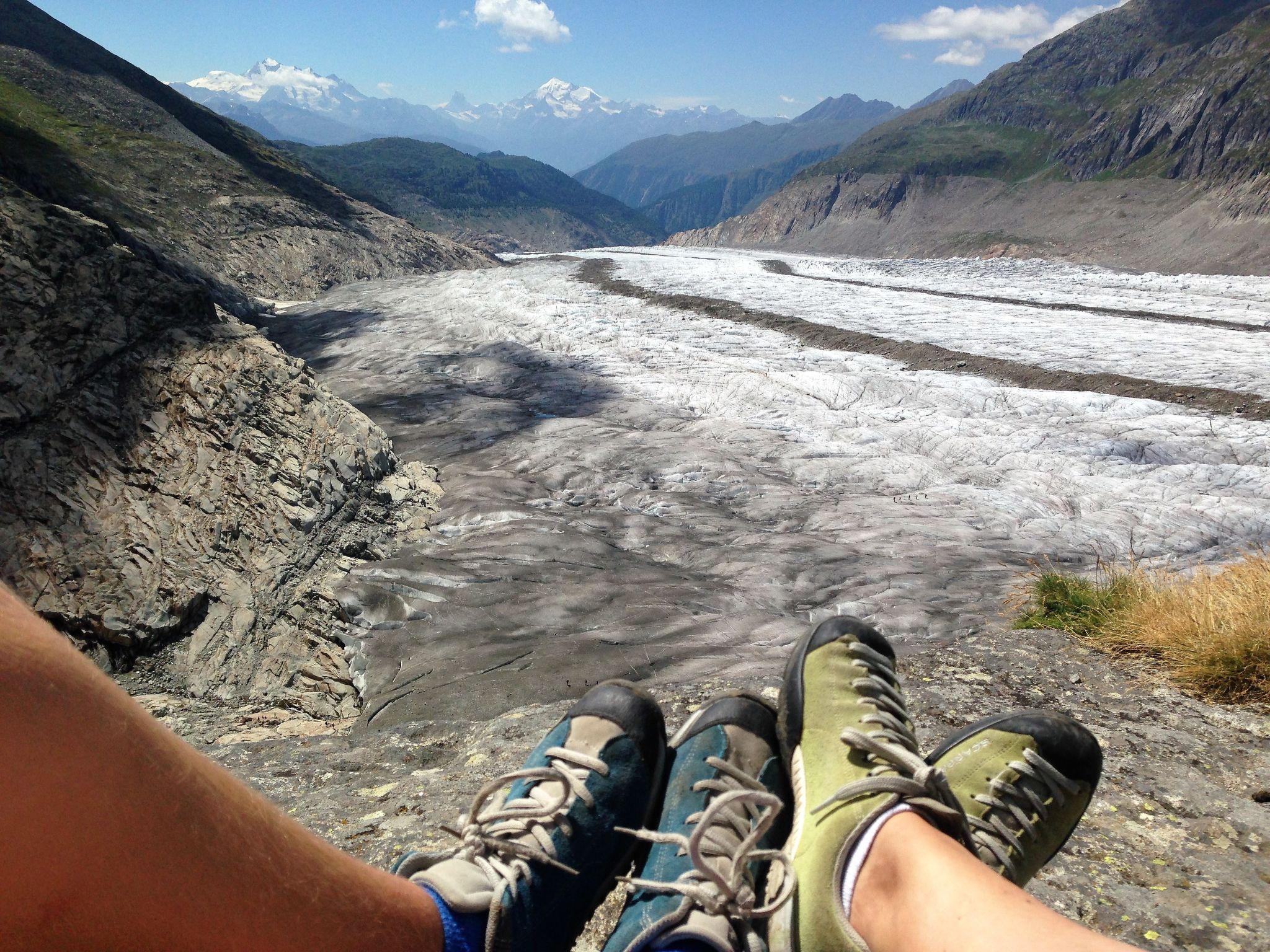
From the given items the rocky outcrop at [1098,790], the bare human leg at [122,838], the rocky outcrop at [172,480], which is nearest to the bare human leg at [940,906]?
the rocky outcrop at [1098,790]

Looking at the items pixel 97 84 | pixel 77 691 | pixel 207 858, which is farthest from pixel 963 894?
pixel 97 84

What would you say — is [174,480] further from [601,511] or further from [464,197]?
[464,197]

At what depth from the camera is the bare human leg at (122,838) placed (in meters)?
1.05

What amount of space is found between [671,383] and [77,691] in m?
12.5

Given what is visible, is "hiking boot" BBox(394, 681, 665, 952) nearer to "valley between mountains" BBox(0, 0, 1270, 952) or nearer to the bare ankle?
"valley between mountains" BBox(0, 0, 1270, 952)

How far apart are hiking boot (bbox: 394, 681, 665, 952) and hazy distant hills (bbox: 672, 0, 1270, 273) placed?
2808 inches

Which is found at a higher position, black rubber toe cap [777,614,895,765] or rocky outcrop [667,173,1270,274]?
rocky outcrop [667,173,1270,274]

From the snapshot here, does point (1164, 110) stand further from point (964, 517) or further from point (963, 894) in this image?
point (963, 894)

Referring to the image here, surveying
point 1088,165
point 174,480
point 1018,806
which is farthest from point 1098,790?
point 1088,165

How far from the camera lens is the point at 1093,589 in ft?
14.2

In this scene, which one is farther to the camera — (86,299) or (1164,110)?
(1164,110)

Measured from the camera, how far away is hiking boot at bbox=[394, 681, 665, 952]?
1.78 m

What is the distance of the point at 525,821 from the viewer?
6.62 feet

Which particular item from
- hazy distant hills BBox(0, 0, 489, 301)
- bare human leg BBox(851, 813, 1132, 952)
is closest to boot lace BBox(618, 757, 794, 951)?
bare human leg BBox(851, 813, 1132, 952)
